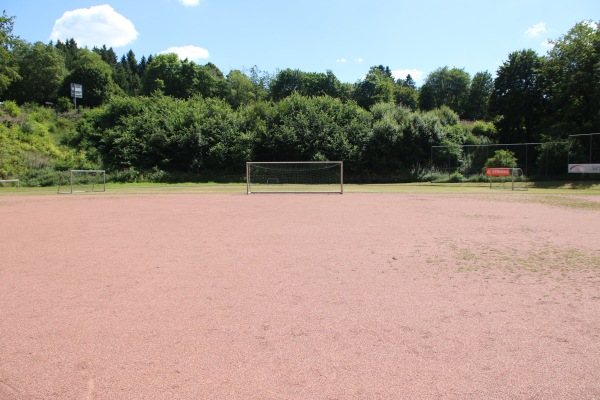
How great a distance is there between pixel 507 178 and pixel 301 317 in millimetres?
34573

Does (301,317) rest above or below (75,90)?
below

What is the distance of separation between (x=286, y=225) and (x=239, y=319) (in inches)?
332

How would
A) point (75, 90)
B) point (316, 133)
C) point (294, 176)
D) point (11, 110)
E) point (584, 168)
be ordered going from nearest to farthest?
point (584, 168) → point (294, 176) → point (316, 133) → point (11, 110) → point (75, 90)

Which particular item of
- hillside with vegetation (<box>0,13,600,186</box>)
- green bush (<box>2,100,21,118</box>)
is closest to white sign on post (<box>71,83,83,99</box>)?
hillside with vegetation (<box>0,13,600,186</box>)

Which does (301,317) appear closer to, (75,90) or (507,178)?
(507,178)

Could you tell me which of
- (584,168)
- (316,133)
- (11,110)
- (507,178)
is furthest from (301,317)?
(11,110)

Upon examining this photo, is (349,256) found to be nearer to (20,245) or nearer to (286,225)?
(286,225)

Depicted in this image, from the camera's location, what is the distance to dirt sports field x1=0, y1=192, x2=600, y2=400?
3.71 metres

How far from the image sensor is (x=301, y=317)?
5.28 m

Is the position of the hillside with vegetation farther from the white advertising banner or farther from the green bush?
the white advertising banner

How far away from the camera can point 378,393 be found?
351 centimetres

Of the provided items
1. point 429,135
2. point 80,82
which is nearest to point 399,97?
point 429,135

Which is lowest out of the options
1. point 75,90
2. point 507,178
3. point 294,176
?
point 507,178

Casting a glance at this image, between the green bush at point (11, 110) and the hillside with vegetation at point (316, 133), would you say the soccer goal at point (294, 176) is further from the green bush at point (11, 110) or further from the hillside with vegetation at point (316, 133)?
the green bush at point (11, 110)
